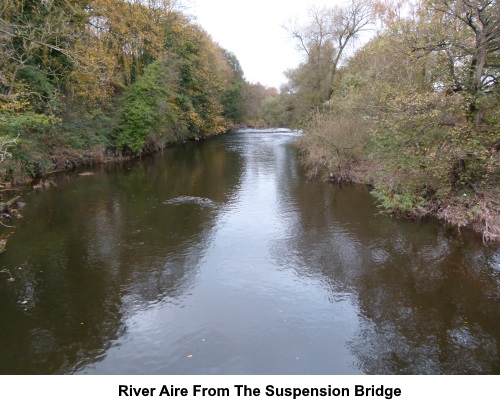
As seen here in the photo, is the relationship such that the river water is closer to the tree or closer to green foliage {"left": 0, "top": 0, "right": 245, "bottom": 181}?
green foliage {"left": 0, "top": 0, "right": 245, "bottom": 181}

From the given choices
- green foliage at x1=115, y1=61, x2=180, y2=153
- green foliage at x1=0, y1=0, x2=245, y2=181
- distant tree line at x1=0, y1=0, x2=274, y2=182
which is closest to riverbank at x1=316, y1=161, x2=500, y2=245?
distant tree line at x1=0, y1=0, x2=274, y2=182

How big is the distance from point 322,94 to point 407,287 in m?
27.4

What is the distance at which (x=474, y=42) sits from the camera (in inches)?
525

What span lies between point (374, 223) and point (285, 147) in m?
24.3

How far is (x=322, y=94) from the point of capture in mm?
33688

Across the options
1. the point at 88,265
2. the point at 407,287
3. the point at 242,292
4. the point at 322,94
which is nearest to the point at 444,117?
the point at 407,287

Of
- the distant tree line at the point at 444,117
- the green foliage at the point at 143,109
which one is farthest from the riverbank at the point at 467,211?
the green foliage at the point at 143,109

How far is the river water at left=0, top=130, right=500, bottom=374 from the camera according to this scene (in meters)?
6.86

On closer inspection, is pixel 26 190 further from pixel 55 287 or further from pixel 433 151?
pixel 433 151

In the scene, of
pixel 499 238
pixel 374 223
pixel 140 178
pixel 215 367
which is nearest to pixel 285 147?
pixel 140 178

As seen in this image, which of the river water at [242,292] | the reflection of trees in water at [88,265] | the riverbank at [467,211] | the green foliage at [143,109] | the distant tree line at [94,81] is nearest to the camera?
the river water at [242,292]

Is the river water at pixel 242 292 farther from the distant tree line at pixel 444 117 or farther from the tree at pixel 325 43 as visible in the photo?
the tree at pixel 325 43

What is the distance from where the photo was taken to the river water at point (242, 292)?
22.5 ft

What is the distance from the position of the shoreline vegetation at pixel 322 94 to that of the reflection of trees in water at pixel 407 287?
2080 mm
